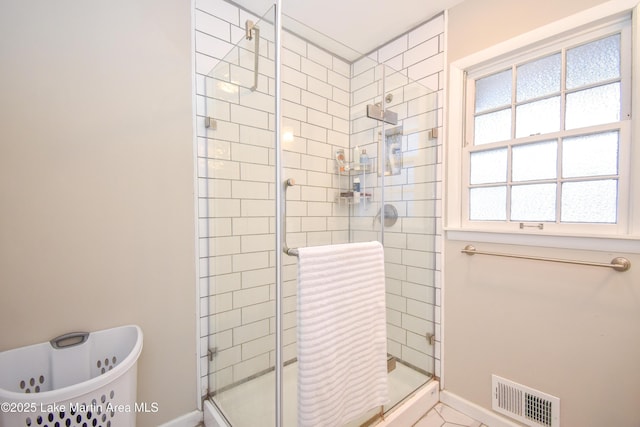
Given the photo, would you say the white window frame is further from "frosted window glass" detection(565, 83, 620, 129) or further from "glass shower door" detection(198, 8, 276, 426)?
"glass shower door" detection(198, 8, 276, 426)

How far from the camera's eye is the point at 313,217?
134 centimetres

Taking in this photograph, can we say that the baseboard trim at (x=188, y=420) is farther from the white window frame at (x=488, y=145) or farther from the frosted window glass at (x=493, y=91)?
the frosted window glass at (x=493, y=91)

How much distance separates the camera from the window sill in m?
1.10

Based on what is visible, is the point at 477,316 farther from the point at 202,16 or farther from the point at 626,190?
the point at 202,16

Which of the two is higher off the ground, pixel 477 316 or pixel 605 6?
pixel 605 6

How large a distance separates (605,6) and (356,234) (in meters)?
1.46

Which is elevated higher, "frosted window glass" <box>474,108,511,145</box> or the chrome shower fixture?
the chrome shower fixture

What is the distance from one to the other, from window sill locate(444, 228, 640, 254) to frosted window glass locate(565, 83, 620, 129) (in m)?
0.53

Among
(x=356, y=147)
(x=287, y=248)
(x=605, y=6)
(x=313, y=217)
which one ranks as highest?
(x=605, y=6)

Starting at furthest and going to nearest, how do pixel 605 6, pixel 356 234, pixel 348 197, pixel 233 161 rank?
pixel 348 197, pixel 356 234, pixel 233 161, pixel 605 6

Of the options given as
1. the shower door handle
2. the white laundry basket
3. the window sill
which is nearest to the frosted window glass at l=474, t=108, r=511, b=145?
the window sill

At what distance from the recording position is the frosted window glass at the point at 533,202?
4.41 ft

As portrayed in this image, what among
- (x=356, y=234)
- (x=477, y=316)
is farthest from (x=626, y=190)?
(x=356, y=234)

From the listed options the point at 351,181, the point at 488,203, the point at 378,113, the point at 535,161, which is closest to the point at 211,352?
the point at 351,181
